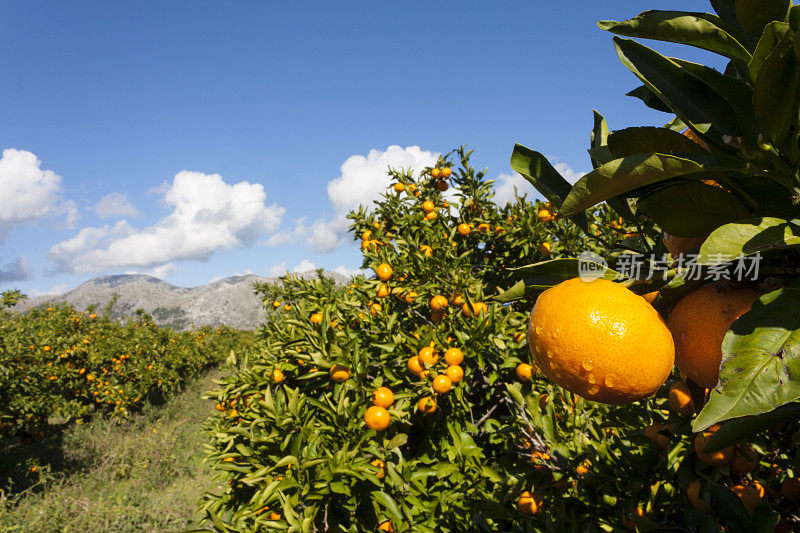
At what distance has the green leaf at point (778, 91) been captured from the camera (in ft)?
1.54

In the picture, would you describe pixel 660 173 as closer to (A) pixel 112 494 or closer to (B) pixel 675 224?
(B) pixel 675 224

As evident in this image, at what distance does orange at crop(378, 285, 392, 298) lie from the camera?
2.82 meters

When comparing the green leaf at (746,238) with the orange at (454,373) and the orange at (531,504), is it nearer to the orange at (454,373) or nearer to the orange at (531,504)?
the orange at (531,504)

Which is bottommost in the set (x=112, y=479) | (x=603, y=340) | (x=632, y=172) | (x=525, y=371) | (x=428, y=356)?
(x=112, y=479)

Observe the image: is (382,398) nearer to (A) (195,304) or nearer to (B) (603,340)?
(B) (603,340)

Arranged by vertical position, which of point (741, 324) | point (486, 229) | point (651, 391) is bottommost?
point (651, 391)

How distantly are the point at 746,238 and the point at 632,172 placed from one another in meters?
0.15

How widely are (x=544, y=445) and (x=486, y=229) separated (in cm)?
223

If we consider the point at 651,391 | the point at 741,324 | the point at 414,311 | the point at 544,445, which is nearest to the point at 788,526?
the point at 544,445

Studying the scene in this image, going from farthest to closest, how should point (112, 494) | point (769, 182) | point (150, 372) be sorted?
point (150, 372) < point (112, 494) < point (769, 182)

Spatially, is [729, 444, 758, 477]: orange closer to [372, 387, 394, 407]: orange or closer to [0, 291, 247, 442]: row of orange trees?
[372, 387, 394, 407]: orange

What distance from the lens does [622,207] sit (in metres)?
0.69

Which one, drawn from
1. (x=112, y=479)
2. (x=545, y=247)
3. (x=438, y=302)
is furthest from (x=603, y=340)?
(x=112, y=479)

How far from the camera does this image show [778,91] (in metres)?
0.49
